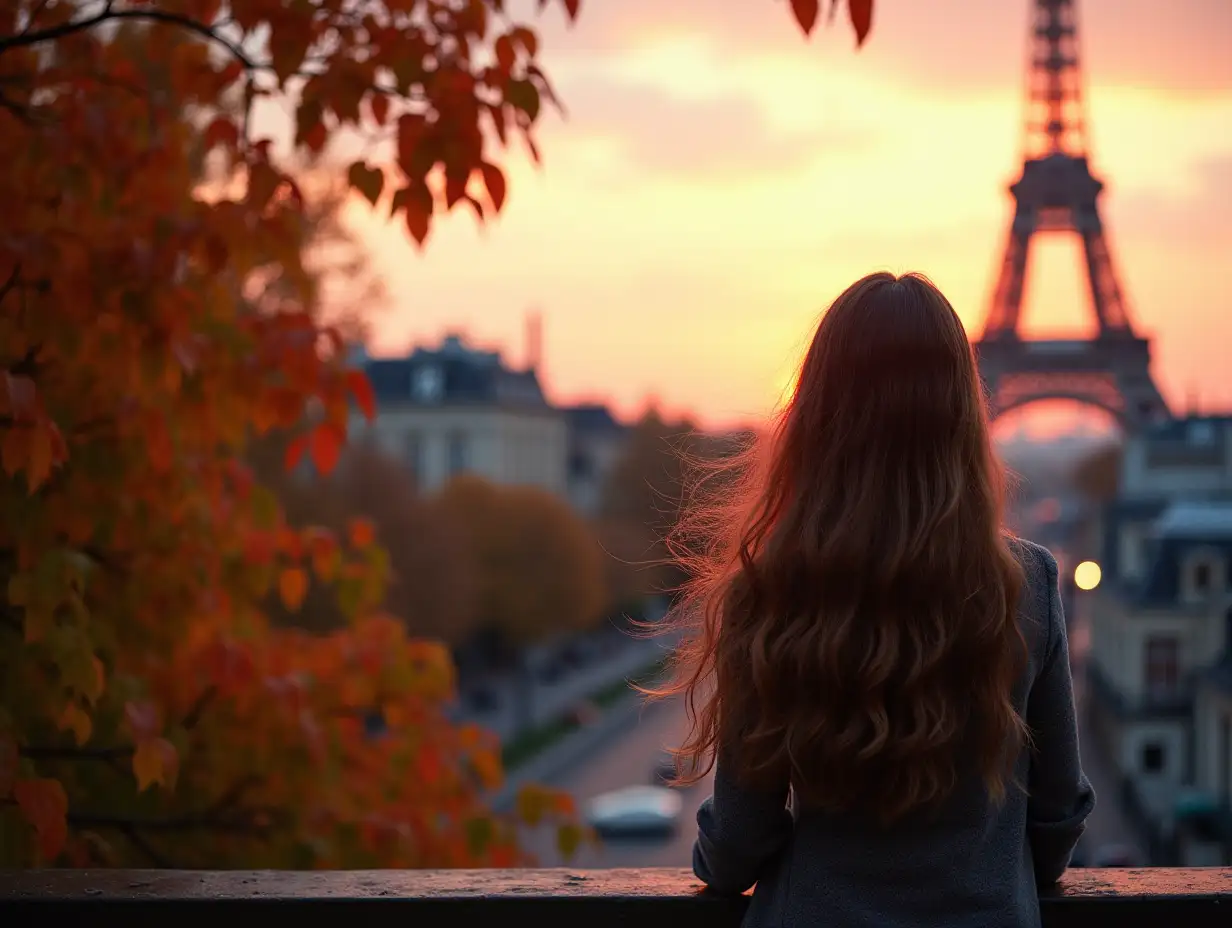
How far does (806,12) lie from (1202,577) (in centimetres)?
1549

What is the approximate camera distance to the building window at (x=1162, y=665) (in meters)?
16.9

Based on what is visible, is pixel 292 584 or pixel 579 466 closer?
pixel 292 584

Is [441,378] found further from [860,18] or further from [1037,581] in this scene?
[1037,581]

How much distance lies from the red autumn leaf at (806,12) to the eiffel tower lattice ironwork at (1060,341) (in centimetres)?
3661

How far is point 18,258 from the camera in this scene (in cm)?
317

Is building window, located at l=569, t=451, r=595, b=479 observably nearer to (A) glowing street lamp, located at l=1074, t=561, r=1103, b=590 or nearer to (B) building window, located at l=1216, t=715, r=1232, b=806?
(B) building window, located at l=1216, t=715, r=1232, b=806

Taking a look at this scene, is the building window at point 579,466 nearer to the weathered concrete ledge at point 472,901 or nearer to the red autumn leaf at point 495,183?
the red autumn leaf at point 495,183

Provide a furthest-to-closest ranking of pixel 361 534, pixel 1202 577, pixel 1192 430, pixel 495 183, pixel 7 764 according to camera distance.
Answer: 1. pixel 1192 430
2. pixel 1202 577
3. pixel 361 534
4. pixel 495 183
5. pixel 7 764

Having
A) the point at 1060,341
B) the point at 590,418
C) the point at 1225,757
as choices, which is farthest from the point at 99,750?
the point at 590,418

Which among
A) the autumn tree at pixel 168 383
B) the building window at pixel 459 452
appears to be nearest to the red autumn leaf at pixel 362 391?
the autumn tree at pixel 168 383

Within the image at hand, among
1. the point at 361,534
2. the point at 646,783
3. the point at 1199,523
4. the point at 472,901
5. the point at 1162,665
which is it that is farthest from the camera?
the point at 646,783

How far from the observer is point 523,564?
1655 inches

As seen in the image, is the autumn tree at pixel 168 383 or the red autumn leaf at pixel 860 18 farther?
the autumn tree at pixel 168 383

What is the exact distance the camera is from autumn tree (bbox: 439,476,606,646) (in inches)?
1645
